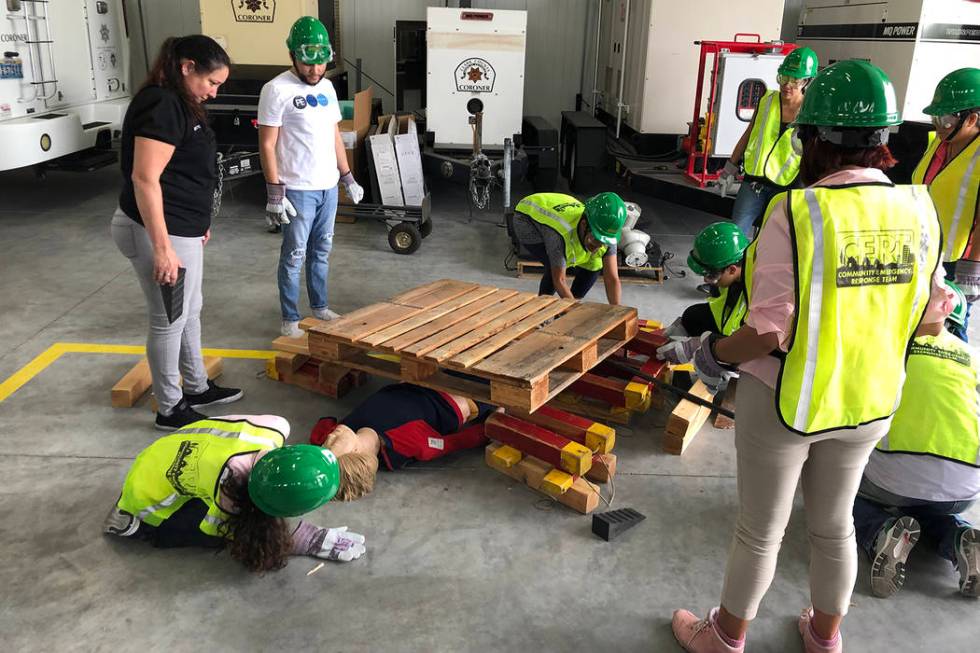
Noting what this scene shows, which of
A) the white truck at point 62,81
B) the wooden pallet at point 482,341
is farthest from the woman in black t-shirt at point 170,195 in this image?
the white truck at point 62,81

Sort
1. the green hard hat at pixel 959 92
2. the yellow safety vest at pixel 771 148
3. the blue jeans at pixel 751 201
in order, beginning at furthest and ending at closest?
1. the blue jeans at pixel 751 201
2. the yellow safety vest at pixel 771 148
3. the green hard hat at pixel 959 92

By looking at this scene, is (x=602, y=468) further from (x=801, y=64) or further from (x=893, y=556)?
(x=801, y=64)

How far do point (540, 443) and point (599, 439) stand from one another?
0.94ft

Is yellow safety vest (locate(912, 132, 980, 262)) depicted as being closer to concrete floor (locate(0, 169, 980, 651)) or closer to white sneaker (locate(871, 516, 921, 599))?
concrete floor (locate(0, 169, 980, 651))

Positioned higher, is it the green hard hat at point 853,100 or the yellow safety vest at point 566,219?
the green hard hat at point 853,100

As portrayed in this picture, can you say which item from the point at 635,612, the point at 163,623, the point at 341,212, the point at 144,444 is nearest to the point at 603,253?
the point at 635,612

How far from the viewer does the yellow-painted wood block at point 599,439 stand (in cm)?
364

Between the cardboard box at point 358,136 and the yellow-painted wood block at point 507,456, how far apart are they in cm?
497

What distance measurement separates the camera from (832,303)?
192 centimetres

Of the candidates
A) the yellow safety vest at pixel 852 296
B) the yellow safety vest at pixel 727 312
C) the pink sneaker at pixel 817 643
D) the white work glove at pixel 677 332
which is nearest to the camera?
the yellow safety vest at pixel 852 296

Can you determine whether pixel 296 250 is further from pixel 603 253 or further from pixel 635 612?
pixel 635 612

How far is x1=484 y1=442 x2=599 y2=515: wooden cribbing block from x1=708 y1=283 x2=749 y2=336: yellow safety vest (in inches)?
42.8

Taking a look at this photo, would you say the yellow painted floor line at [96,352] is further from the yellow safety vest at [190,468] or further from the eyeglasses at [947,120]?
the eyeglasses at [947,120]

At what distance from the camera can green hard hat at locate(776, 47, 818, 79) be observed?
210 inches
